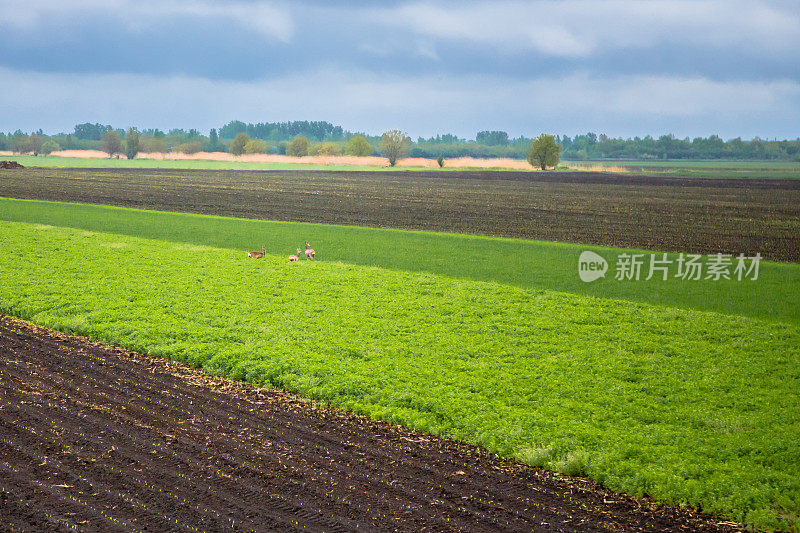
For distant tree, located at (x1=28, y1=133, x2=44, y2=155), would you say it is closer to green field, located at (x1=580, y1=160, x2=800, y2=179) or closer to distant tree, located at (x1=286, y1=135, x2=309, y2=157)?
distant tree, located at (x1=286, y1=135, x2=309, y2=157)

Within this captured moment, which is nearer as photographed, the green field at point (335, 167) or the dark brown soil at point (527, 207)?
the dark brown soil at point (527, 207)

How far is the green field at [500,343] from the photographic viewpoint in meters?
7.95

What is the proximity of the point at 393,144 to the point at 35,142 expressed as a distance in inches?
4424

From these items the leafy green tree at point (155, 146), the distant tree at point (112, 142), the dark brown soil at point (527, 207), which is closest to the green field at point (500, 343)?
the dark brown soil at point (527, 207)

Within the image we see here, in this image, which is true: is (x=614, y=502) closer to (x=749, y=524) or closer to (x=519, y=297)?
(x=749, y=524)

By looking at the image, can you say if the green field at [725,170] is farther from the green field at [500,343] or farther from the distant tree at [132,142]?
the distant tree at [132,142]

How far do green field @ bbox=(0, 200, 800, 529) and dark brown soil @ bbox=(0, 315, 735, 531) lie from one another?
576mm

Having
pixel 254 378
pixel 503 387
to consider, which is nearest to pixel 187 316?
pixel 254 378

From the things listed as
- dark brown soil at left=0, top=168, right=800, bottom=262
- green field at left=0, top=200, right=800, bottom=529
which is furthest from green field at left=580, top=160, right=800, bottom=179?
green field at left=0, top=200, right=800, bottom=529

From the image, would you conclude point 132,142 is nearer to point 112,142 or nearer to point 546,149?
point 112,142

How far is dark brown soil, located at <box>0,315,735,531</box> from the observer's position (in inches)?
246

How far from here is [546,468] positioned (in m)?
7.59

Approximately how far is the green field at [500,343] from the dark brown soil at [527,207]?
7.92 metres

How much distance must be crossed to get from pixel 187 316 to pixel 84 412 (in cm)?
494
